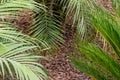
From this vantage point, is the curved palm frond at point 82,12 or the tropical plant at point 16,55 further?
the curved palm frond at point 82,12

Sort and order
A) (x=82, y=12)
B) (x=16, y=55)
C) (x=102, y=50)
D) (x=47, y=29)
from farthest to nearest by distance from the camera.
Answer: (x=47, y=29)
(x=82, y=12)
(x=102, y=50)
(x=16, y=55)

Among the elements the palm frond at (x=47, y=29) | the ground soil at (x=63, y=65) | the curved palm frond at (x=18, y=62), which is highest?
the curved palm frond at (x=18, y=62)

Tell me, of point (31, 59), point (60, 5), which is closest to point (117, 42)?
point (31, 59)

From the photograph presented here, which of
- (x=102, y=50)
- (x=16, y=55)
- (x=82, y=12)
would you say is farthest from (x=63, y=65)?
(x=16, y=55)

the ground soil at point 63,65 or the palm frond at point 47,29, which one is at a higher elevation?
the palm frond at point 47,29

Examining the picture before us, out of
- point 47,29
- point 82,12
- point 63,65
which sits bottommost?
point 63,65

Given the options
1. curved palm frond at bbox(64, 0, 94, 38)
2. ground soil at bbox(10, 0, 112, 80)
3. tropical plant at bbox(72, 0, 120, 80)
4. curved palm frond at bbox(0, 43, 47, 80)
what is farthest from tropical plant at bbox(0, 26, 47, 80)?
ground soil at bbox(10, 0, 112, 80)

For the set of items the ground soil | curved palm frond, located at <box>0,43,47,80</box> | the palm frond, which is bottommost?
the ground soil

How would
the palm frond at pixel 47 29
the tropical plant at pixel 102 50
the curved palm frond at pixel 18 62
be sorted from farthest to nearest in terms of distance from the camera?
the palm frond at pixel 47 29, the tropical plant at pixel 102 50, the curved palm frond at pixel 18 62

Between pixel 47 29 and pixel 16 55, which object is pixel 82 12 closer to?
pixel 47 29

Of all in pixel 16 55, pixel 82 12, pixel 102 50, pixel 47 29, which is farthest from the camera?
pixel 47 29

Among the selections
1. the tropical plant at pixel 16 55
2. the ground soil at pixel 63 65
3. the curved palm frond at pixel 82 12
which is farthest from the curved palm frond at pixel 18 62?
the ground soil at pixel 63 65

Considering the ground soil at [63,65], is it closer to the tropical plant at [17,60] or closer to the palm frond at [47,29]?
the palm frond at [47,29]

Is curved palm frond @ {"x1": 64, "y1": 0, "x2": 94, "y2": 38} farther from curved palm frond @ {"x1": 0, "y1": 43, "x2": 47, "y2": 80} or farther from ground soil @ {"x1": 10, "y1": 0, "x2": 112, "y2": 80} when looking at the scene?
curved palm frond @ {"x1": 0, "y1": 43, "x2": 47, "y2": 80}
